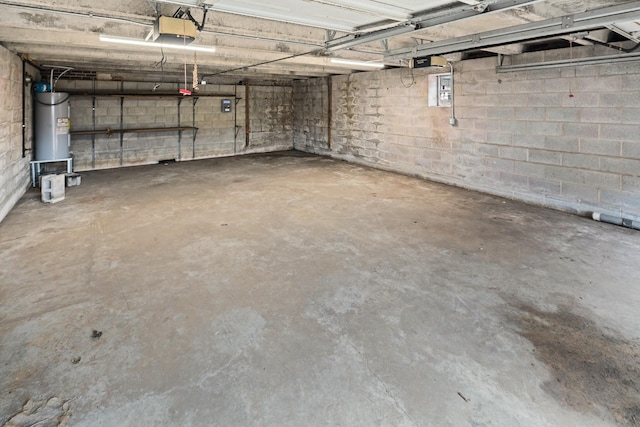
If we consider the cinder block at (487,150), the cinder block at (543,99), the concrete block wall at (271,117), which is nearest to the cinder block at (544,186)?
the cinder block at (487,150)

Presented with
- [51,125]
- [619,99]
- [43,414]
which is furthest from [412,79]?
[43,414]

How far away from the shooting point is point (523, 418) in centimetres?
162

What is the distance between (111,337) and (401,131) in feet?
20.8

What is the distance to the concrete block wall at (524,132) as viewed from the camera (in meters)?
4.37

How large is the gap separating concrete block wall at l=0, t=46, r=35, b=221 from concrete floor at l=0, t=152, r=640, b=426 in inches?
24.5

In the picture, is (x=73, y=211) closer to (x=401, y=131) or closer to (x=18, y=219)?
(x=18, y=219)

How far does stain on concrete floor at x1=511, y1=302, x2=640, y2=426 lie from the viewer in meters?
1.71

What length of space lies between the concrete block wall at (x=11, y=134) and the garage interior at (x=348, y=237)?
65 millimetres

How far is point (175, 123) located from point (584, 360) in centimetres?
891

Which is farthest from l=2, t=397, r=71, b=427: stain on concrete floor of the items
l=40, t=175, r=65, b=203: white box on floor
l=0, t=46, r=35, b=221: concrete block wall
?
l=40, t=175, r=65, b=203: white box on floor

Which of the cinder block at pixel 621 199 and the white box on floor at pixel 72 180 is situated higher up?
the white box on floor at pixel 72 180

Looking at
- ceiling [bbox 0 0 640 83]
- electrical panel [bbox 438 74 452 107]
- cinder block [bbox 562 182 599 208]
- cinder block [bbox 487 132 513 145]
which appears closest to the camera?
ceiling [bbox 0 0 640 83]

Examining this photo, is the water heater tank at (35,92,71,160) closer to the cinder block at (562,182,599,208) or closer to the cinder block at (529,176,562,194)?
the cinder block at (529,176,562,194)

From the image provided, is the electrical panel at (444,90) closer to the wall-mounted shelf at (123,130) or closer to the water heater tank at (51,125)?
the wall-mounted shelf at (123,130)
